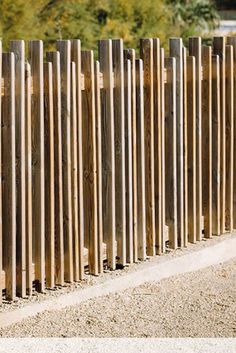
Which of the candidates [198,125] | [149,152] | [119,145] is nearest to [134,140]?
[119,145]

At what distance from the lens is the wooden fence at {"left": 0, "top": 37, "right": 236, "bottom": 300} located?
23.8ft

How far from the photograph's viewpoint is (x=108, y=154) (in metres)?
8.16

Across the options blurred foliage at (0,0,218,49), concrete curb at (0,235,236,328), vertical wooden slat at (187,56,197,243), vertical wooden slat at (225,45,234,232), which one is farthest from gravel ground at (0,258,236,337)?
blurred foliage at (0,0,218,49)

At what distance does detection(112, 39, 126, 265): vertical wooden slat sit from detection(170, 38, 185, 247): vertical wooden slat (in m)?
0.81

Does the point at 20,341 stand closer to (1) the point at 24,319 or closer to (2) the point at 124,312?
(1) the point at 24,319

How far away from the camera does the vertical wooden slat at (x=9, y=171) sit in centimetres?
704

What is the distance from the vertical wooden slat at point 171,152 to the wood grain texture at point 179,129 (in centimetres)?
6

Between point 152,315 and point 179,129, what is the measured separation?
202cm

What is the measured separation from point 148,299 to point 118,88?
145cm

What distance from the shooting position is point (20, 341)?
6562 mm

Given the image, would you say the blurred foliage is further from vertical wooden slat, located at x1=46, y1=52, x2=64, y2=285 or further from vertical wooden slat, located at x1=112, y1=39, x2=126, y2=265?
vertical wooden slat, located at x1=46, y1=52, x2=64, y2=285

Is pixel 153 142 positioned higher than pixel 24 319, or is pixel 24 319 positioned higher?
pixel 153 142

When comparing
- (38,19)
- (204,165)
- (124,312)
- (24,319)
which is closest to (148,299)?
(124,312)

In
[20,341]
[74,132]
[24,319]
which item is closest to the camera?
[20,341]
